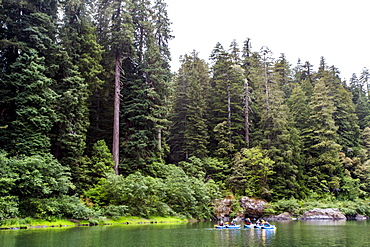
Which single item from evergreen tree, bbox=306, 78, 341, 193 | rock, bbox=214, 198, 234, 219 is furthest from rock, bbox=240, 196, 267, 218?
evergreen tree, bbox=306, 78, 341, 193

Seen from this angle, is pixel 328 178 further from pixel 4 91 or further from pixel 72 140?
pixel 4 91

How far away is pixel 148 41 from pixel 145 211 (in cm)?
2163

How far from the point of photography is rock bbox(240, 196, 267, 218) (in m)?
41.5

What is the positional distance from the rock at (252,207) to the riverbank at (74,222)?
10055 mm

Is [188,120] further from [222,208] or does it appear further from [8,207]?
[8,207]

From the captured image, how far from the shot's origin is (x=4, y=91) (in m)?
25.9

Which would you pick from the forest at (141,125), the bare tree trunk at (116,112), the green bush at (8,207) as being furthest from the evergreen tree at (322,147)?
the green bush at (8,207)

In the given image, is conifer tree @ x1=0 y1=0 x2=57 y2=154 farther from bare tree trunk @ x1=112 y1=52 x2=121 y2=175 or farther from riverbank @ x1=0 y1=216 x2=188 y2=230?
bare tree trunk @ x1=112 y1=52 x2=121 y2=175

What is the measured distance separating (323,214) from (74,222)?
104 feet

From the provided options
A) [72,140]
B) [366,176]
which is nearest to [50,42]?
[72,140]

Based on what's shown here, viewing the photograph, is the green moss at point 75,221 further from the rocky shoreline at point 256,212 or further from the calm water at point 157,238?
the rocky shoreline at point 256,212

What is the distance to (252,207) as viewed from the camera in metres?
41.5

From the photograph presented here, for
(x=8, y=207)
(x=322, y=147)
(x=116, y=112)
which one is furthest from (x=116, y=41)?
(x=322, y=147)

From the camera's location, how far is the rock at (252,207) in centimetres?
4147
